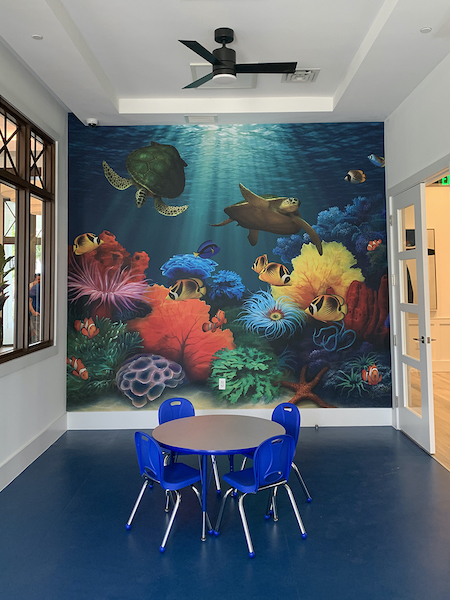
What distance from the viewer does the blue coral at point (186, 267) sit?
5.46m

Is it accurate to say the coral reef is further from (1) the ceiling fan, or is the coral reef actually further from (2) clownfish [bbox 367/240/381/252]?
(1) the ceiling fan

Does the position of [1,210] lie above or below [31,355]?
above

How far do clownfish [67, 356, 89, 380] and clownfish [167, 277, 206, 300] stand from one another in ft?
4.31

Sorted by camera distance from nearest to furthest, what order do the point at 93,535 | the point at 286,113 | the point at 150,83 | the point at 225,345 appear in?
the point at 93,535 < the point at 150,83 < the point at 286,113 < the point at 225,345

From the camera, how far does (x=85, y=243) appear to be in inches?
214

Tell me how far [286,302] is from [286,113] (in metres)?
2.16

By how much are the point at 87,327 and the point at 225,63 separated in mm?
3321

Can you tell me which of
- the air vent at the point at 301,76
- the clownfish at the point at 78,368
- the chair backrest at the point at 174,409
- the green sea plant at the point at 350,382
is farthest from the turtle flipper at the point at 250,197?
the clownfish at the point at 78,368

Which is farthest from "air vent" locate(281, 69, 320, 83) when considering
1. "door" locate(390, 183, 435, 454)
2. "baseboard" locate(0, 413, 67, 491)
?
"baseboard" locate(0, 413, 67, 491)

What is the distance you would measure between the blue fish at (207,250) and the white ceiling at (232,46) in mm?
1465

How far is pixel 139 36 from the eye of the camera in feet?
12.6

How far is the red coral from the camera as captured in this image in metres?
5.45

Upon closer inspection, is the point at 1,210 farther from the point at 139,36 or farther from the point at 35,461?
the point at 35,461

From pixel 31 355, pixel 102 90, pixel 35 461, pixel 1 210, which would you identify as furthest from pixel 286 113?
pixel 35 461
